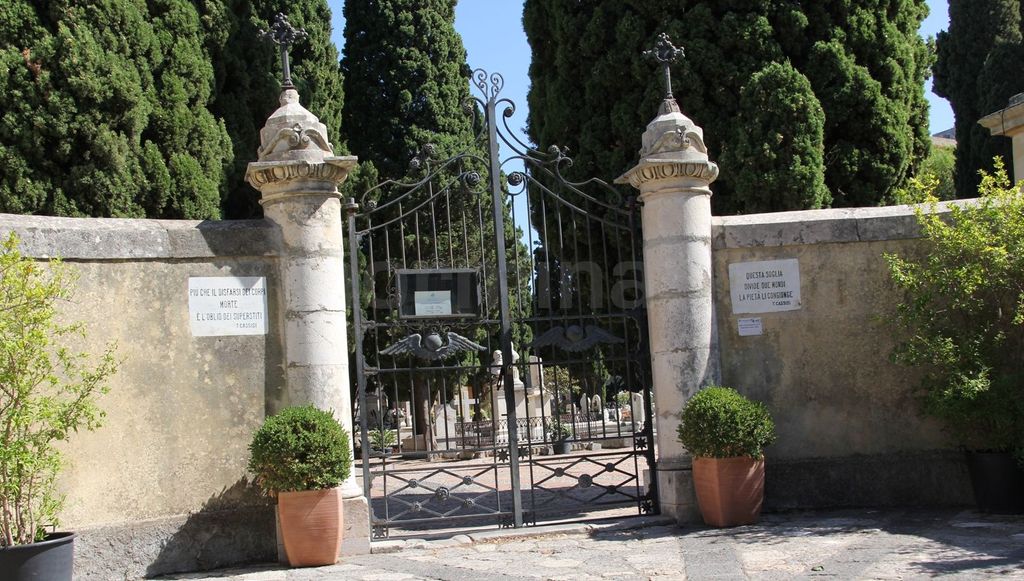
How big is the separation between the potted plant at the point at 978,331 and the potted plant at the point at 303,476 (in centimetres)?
436

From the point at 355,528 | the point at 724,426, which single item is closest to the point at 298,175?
the point at 355,528

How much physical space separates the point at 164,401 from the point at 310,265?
139 cm

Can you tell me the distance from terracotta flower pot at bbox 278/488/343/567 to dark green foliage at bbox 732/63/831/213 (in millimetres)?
6682

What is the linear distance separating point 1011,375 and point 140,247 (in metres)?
6.33

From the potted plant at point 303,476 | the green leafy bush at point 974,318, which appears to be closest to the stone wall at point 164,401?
the potted plant at point 303,476

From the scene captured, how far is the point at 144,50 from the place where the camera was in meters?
11.8

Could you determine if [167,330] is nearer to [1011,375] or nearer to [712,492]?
[712,492]

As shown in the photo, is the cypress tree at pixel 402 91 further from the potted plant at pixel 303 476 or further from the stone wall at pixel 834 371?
the potted plant at pixel 303 476

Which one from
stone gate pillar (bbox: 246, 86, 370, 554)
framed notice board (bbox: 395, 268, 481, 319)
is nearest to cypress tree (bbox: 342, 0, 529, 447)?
framed notice board (bbox: 395, 268, 481, 319)

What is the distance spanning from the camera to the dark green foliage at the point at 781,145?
11102 millimetres

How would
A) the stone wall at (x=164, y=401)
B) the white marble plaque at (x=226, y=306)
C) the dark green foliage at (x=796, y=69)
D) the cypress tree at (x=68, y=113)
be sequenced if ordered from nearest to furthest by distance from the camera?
the stone wall at (x=164, y=401) → the white marble plaque at (x=226, y=306) → the cypress tree at (x=68, y=113) → the dark green foliage at (x=796, y=69)

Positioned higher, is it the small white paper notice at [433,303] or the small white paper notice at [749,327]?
the small white paper notice at [433,303]

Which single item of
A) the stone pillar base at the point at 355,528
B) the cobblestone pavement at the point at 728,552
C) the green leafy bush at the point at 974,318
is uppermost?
the green leafy bush at the point at 974,318

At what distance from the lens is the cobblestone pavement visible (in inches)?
227
